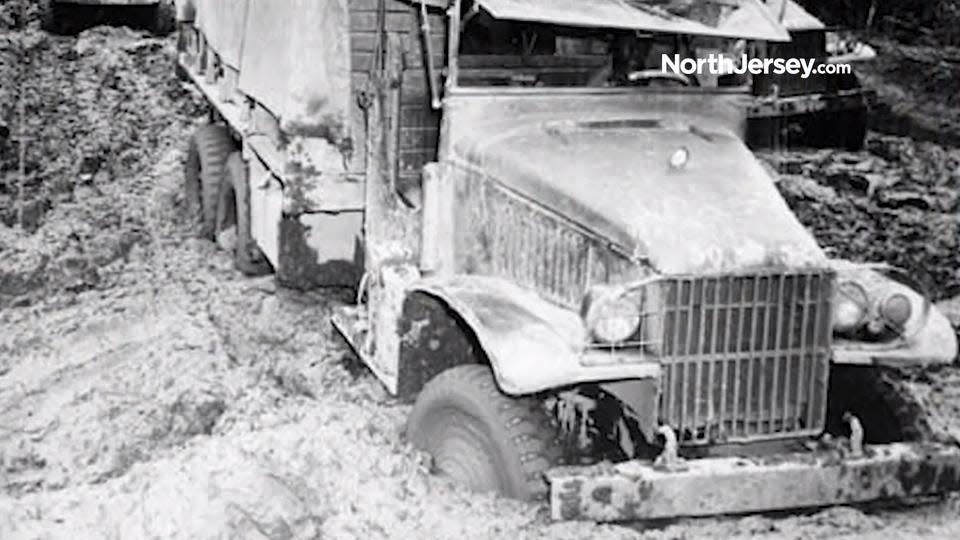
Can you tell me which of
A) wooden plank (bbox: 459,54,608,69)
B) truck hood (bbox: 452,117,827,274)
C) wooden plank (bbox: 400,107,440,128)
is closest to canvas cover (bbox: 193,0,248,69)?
wooden plank (bbox: 400,107,440,128)

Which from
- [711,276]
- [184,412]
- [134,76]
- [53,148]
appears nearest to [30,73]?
[134,76]

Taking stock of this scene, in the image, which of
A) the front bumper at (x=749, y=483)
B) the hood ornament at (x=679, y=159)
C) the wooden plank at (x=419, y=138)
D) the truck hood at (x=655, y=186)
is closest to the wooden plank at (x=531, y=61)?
the truck hood at (x=655, y=186)

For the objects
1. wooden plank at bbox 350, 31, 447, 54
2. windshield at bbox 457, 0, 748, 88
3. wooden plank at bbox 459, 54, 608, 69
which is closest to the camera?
windshield at bbox 457, 0, 748, 88

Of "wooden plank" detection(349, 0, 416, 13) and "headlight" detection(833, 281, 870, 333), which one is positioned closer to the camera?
"headlight" detection(833, 281, 870, 333)

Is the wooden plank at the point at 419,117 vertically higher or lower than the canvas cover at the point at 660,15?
lower

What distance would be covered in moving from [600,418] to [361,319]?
1.75 m

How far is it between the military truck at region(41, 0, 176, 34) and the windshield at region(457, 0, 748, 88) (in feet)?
38.3

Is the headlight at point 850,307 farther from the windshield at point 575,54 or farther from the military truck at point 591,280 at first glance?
the windshield at point 575,54

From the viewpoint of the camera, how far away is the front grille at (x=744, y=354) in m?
4.96

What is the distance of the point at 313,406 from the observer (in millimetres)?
6395

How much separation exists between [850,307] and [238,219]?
456 centimetres

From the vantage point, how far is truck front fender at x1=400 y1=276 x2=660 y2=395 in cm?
486

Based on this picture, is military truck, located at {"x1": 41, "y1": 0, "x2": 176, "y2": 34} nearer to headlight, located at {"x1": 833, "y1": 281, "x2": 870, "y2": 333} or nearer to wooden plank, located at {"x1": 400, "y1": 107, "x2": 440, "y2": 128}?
wooden plank, located at {"x1": 400, "y1": 107, "x2": 440, "y2": 128}

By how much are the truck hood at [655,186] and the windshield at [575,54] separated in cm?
33
